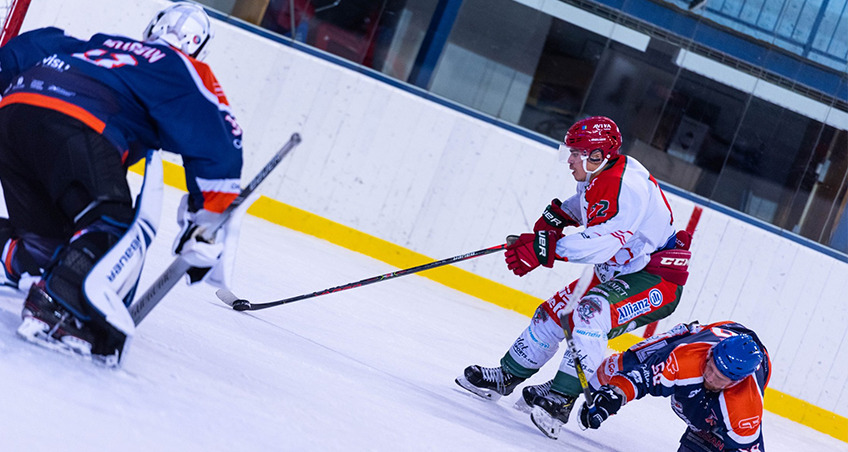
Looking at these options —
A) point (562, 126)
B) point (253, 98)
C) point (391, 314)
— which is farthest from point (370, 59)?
point (391, 314)

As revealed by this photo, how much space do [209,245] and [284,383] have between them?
491mm

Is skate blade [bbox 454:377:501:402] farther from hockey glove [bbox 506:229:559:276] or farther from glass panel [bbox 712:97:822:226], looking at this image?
glass panel [bbox 712:97:822:226]

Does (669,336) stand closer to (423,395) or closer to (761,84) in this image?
(423,395)

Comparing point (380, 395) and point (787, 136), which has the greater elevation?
point (787, 136)

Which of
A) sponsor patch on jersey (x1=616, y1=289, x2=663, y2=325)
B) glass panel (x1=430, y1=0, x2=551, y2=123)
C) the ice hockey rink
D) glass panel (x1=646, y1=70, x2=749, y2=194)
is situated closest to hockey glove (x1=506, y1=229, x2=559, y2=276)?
sponsor patch on jersey (x1=616, y1=289, x2=663, y2=325)

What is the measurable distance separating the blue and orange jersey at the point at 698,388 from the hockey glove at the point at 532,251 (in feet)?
1.38

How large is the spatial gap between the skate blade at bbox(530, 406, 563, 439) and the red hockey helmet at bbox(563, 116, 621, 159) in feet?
2.87

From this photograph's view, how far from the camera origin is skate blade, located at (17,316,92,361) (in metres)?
1.86

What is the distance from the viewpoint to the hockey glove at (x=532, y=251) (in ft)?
10.4

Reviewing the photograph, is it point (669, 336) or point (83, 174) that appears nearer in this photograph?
point (83, 174)

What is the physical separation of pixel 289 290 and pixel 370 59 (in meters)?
2.79

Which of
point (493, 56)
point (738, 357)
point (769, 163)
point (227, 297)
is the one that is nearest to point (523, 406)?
point (738, 357)

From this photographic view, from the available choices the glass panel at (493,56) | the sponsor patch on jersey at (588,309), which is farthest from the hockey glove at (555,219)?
the glass panel at (493,56)

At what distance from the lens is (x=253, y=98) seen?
6023mm
